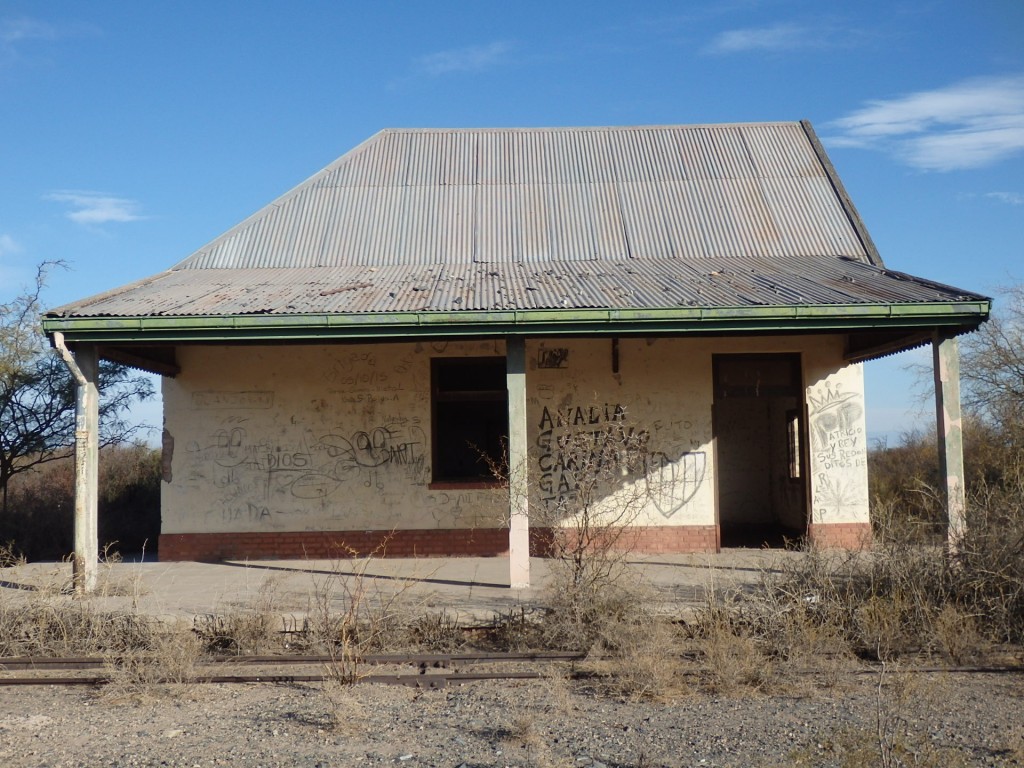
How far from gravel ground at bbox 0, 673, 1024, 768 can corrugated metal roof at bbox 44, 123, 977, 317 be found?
4.27m

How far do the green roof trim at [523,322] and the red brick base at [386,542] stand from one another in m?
3.61

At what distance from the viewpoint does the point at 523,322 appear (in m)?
9.94

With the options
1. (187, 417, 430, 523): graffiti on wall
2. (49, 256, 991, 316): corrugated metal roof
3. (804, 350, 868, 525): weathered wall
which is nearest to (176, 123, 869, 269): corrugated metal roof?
(49, 256, 991, 316): corrugated metal roof

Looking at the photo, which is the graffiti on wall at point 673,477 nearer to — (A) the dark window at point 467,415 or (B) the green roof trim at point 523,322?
(A) the dark window at point 467,415

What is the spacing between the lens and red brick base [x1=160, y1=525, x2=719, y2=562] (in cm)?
1266

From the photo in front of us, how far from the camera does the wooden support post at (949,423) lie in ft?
32.0

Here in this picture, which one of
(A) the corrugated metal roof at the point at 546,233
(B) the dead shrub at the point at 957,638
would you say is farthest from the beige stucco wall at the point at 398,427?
(B) the dead shrub at the point at 957,638

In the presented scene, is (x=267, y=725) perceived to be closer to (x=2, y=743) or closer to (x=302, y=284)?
(x=2, y=743)

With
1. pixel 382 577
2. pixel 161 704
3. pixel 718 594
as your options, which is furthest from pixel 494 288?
pixel 161 704

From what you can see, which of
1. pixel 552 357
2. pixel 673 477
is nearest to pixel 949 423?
pixel 673 477

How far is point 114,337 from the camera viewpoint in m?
10.1

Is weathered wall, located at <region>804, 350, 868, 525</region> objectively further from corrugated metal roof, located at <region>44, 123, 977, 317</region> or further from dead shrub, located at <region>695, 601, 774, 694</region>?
dead shrub, located at <region>695, 601, 774, 694</region>

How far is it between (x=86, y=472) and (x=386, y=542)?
392 centimetres

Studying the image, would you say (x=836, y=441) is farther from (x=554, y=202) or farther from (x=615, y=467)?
(x=554, y=202)
